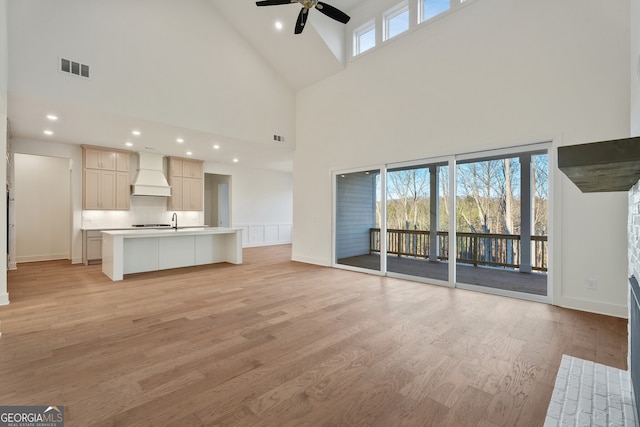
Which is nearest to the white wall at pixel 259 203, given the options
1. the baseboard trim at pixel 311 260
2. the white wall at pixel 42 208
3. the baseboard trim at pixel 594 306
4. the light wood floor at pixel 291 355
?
the baseboard trim at pixel 311 260

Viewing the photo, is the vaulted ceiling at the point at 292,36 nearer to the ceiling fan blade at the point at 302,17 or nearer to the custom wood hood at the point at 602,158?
the ceiling fan blade at the point at 302,17

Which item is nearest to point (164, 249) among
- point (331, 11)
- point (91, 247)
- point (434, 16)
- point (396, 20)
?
→ point (91, 247)

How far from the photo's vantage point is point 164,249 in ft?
19.2

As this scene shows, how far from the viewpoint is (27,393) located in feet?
5.87

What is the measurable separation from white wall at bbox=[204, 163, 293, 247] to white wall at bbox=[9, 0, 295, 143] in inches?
139

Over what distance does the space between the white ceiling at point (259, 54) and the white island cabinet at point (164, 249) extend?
2.02 metres

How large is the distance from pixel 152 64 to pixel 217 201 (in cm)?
616

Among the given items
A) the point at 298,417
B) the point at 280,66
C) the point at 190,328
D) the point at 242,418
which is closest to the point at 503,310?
the point at 298,417

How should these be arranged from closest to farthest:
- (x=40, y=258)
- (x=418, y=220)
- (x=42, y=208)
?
(x=418, y=220), (x=40, y=258), (x=42, y=208)

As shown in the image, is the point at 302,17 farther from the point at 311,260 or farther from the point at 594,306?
the point at 594,306

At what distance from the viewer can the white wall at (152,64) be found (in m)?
4.06

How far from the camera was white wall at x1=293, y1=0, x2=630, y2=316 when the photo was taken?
322 cm

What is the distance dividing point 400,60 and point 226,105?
3563mm

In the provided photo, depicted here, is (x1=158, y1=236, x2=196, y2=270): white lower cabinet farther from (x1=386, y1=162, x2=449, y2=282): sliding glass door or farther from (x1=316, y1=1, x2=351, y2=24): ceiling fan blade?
(x1=316, y1=1, x2=351, y2=24): ceiling fan blade
